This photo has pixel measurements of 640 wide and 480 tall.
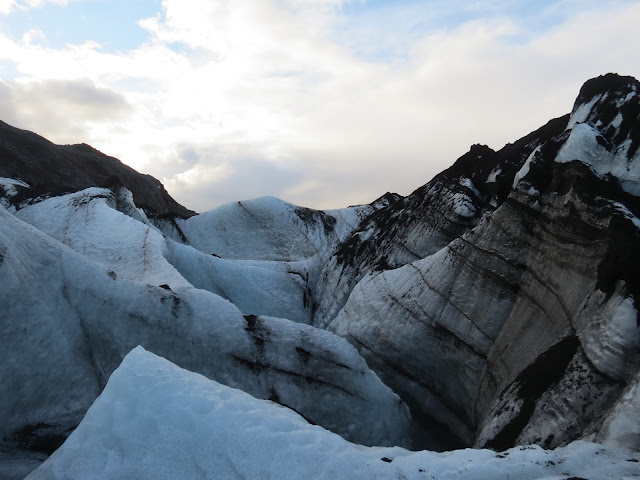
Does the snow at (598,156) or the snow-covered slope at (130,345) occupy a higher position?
the snow at (598,156)

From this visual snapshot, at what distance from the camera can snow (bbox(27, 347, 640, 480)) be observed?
364cm

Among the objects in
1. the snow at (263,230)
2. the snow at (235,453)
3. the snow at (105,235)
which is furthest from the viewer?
the snow at (263,230)

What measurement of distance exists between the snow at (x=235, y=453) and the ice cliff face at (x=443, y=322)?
2.56 ft

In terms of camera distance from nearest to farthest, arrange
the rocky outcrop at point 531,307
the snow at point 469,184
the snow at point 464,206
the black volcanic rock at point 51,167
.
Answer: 1. the rocky outcrop at point 531,307
2. the snow at point 464,206
3. the snow at point 469,184
4. the black volcanic rock at point 51,167

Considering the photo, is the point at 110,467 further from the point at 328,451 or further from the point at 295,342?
the point at 295,342

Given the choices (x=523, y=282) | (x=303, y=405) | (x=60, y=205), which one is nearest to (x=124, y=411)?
(x=303, y=405)

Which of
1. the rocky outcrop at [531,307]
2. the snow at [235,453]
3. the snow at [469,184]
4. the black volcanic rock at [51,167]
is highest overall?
the black volcanic rock at [51,167]

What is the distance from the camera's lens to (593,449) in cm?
394

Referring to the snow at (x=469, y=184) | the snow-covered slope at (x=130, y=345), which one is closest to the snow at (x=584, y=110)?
the snow at (x=469, y=184)

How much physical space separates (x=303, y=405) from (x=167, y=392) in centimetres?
340

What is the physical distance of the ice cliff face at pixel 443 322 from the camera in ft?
18.2

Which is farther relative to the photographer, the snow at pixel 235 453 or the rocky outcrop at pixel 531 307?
the rocky outcrop at pixel 531 307

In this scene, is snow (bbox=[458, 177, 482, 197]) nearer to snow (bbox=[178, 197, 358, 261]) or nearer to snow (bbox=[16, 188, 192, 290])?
snow (bbox=[16, 188, 192, 290])

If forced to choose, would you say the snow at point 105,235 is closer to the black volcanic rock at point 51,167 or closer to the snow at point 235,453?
the black volcanic rock at point 51,167
